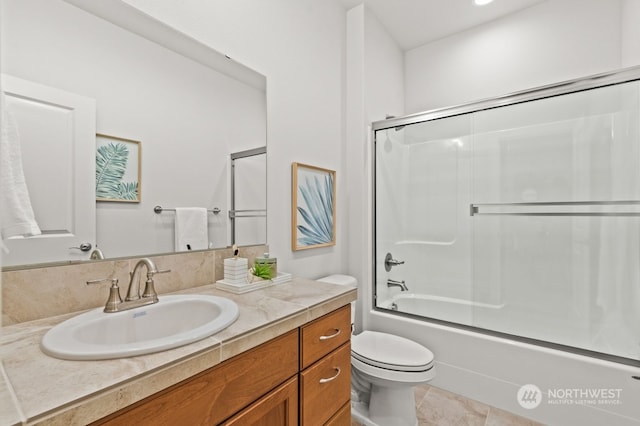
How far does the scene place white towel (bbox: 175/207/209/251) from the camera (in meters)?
1.20

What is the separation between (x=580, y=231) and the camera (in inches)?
75.9

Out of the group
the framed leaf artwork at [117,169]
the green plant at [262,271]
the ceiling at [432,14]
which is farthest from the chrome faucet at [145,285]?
the ceiling at [432,14]

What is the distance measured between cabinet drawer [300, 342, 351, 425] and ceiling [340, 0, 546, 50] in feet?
7.90

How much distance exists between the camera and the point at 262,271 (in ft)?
4.40

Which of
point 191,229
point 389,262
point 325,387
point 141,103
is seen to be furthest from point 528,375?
point 141,103

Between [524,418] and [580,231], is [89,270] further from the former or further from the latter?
[580,231]

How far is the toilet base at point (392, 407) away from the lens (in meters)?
1.54

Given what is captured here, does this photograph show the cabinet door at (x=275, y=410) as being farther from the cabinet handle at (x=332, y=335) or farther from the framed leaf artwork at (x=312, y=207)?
the framed leaf artwork at (x=312, y=207)

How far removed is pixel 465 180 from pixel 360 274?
43.6 inches

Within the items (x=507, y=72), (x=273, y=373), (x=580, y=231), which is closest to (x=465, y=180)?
(x=580, y=231)

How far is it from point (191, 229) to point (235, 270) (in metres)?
0.25

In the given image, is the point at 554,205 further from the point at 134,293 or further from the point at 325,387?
the point at 134,293

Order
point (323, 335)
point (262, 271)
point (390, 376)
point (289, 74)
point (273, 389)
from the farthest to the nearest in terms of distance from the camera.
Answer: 1. point (289, 74)
2. point (390, 376)
3. point (262, 271)
4. point (323, 335)
5. point (273, 389)

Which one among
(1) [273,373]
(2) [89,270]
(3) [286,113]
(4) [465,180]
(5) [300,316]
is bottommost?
(1) [273,373]
